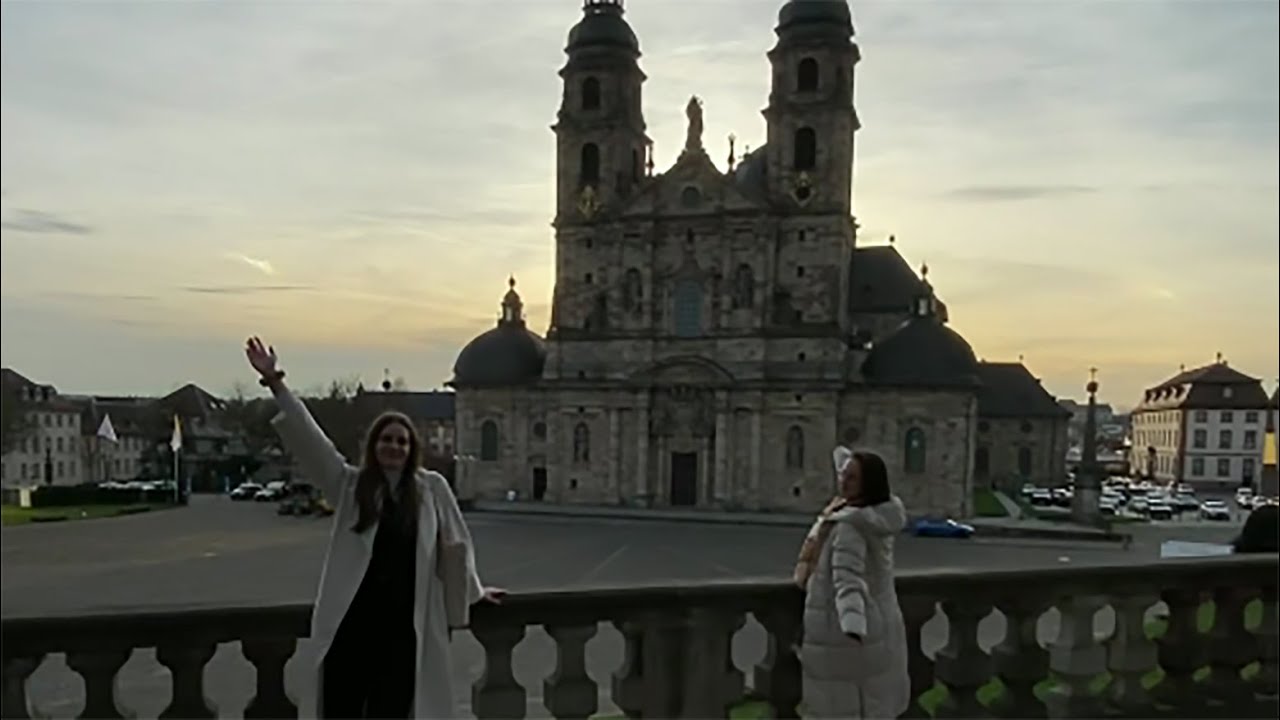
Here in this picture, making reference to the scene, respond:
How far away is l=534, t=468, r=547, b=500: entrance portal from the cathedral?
2.9 inches

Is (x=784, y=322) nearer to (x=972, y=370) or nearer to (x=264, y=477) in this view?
(x=972, y=370)

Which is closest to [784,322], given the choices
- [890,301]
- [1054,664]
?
[890,301]

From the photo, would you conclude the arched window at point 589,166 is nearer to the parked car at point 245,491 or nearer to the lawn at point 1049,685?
→ the parked car at point 245,491

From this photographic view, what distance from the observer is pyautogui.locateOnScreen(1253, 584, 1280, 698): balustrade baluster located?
326 centimetres

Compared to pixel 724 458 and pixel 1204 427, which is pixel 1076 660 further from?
pixel 724 458

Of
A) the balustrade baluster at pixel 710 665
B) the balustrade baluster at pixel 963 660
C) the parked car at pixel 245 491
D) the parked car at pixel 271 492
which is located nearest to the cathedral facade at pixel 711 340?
the parked car at pixel 245 491

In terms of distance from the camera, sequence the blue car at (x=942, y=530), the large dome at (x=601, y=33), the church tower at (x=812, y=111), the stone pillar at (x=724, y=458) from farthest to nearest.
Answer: the large dome at (x=601, y=33) → the stone pillar at (x=724, y=458) → the church tower at (x=812, y=111) → the blue car at (x=942, y=530)

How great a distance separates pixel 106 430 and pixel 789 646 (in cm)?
201

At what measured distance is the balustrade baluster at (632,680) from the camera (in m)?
2.65

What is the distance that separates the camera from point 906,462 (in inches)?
1160

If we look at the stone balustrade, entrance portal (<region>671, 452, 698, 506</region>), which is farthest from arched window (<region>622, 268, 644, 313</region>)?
the stone balustrade

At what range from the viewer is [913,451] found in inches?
1163

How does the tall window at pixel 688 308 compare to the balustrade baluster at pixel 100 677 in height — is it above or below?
above

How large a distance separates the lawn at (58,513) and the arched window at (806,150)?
28.9 m
